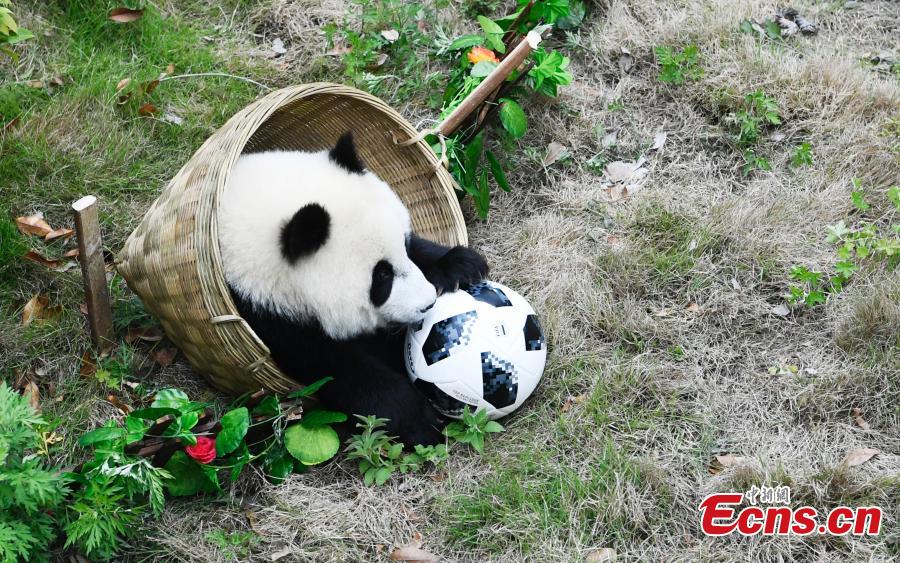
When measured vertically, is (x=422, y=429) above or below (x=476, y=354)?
below

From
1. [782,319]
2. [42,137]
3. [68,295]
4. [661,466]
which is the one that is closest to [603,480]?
[661,466]

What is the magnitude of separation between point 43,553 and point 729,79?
12.2 ft

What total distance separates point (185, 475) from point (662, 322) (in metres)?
1.95

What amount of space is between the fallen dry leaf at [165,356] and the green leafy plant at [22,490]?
879 mm

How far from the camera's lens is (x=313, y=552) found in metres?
2.74

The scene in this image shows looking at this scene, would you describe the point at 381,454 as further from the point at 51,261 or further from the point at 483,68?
the point at 483,68

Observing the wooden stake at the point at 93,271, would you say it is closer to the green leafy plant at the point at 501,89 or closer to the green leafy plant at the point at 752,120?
the green leafy plant at the point at 501,89

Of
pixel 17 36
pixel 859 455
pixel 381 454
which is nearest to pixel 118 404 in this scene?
pixel 381 454

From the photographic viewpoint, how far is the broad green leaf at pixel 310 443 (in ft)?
9.86

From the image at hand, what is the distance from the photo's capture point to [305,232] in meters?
2.71

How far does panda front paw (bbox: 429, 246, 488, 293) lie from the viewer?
329 cm

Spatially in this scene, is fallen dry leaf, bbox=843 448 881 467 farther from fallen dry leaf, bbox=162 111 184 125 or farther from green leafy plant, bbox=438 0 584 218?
fallen dry leaf, bbox=162 111 184 125

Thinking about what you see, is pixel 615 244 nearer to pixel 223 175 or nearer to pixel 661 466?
pixel 661 466

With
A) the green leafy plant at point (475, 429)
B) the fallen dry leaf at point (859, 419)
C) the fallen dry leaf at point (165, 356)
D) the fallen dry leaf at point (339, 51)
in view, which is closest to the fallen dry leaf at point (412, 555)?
the green leafy plant at point (475, 429)
